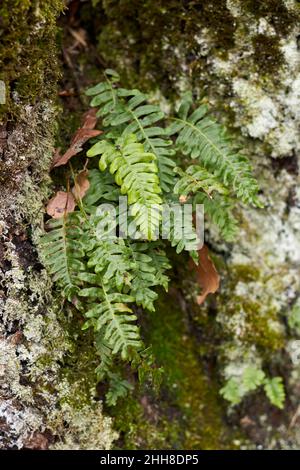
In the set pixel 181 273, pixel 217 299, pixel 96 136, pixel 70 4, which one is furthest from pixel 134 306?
pixel 70 4

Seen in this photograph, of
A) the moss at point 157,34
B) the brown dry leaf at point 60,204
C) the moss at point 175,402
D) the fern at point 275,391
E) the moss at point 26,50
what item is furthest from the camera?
the fern at point 275,391

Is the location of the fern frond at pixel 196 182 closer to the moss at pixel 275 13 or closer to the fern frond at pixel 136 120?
the fern frond at pixel 136 120

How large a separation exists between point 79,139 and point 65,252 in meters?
0.64

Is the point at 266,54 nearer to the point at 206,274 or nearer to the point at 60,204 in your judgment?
the point at 206,274

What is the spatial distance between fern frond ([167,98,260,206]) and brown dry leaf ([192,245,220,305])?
43cm

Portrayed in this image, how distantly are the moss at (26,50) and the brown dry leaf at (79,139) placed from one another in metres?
0.28

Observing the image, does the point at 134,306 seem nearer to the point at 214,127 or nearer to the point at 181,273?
the point at 181,273

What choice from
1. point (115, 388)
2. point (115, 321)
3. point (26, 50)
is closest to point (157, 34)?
point (26, 50)

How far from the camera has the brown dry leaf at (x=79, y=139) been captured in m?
2.69

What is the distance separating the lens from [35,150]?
2.60 m

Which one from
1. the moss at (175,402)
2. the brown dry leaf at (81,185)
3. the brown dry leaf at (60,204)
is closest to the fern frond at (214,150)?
the brown dry leaf at (81,185)

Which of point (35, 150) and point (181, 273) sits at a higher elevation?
point (35, 150)

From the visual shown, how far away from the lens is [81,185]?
2.73 metres

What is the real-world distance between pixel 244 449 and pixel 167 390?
70 centimetres
